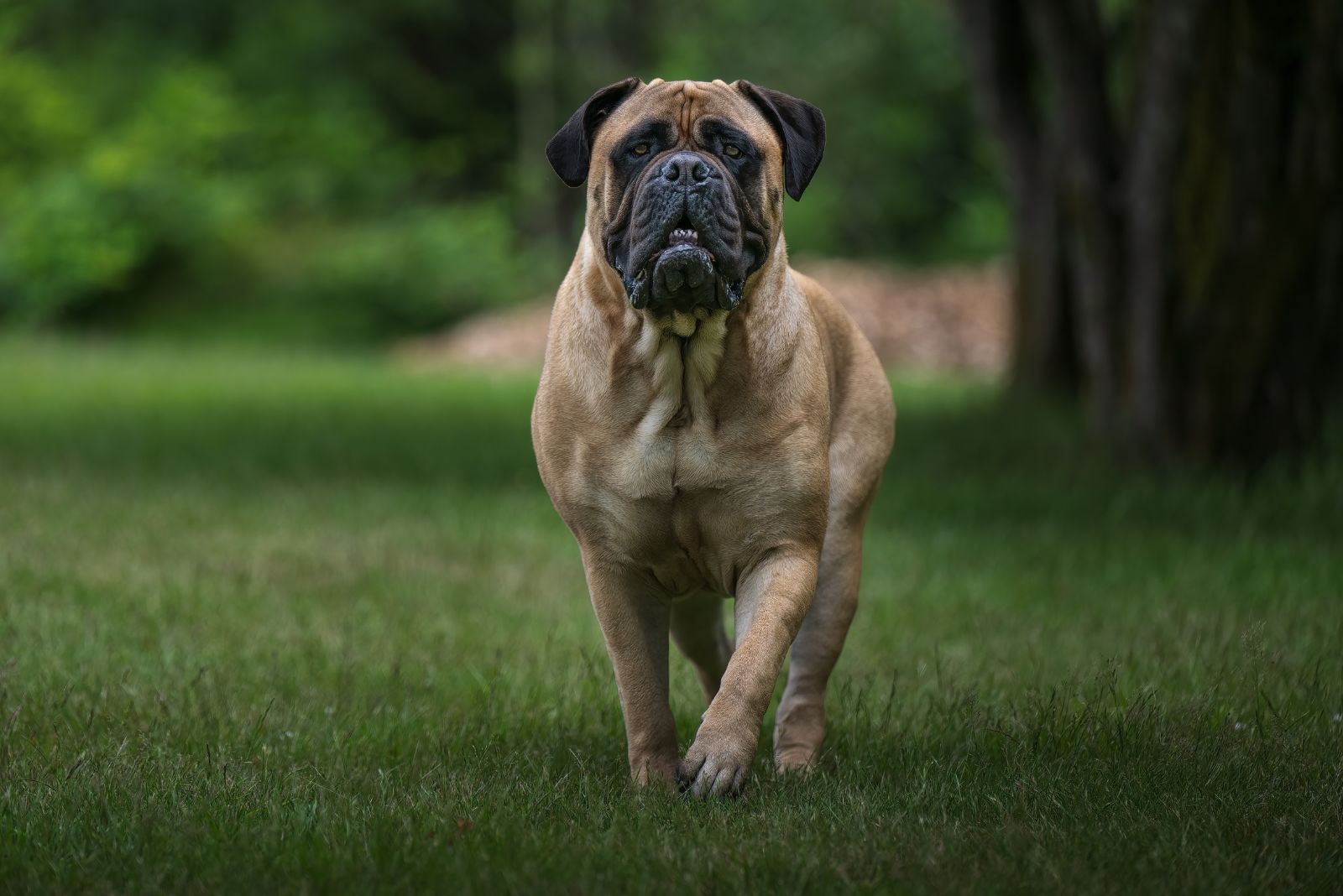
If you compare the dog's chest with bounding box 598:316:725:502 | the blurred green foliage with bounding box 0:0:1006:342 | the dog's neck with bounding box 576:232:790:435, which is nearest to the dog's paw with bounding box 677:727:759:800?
the dog's chest with bounding box 598:316:725:502

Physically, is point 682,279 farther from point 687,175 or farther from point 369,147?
point 369,147

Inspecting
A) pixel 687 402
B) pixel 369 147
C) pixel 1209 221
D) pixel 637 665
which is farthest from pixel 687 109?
pixel 369 147

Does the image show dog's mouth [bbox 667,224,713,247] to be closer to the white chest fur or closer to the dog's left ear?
the white chest fur

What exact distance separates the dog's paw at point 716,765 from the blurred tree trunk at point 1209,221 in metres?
6.75

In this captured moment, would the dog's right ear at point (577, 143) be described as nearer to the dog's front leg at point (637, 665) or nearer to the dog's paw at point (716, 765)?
the dog's front leg at point (637, 665)

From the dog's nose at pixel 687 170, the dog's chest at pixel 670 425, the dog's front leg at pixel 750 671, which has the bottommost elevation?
the dog's front leg at pixel 750 671

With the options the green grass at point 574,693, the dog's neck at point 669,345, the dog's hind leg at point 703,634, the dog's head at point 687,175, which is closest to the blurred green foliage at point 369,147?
the green grass at point 574,693

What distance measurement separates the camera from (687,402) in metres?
4.70

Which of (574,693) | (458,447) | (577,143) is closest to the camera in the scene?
(577,143)

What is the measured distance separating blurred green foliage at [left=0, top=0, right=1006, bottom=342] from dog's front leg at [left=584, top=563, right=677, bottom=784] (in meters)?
22.1

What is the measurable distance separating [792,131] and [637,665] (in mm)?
1617

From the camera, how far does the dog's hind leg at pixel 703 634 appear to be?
18.1 ft

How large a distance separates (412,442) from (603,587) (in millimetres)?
8915

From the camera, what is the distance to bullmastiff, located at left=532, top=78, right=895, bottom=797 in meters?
4.55
